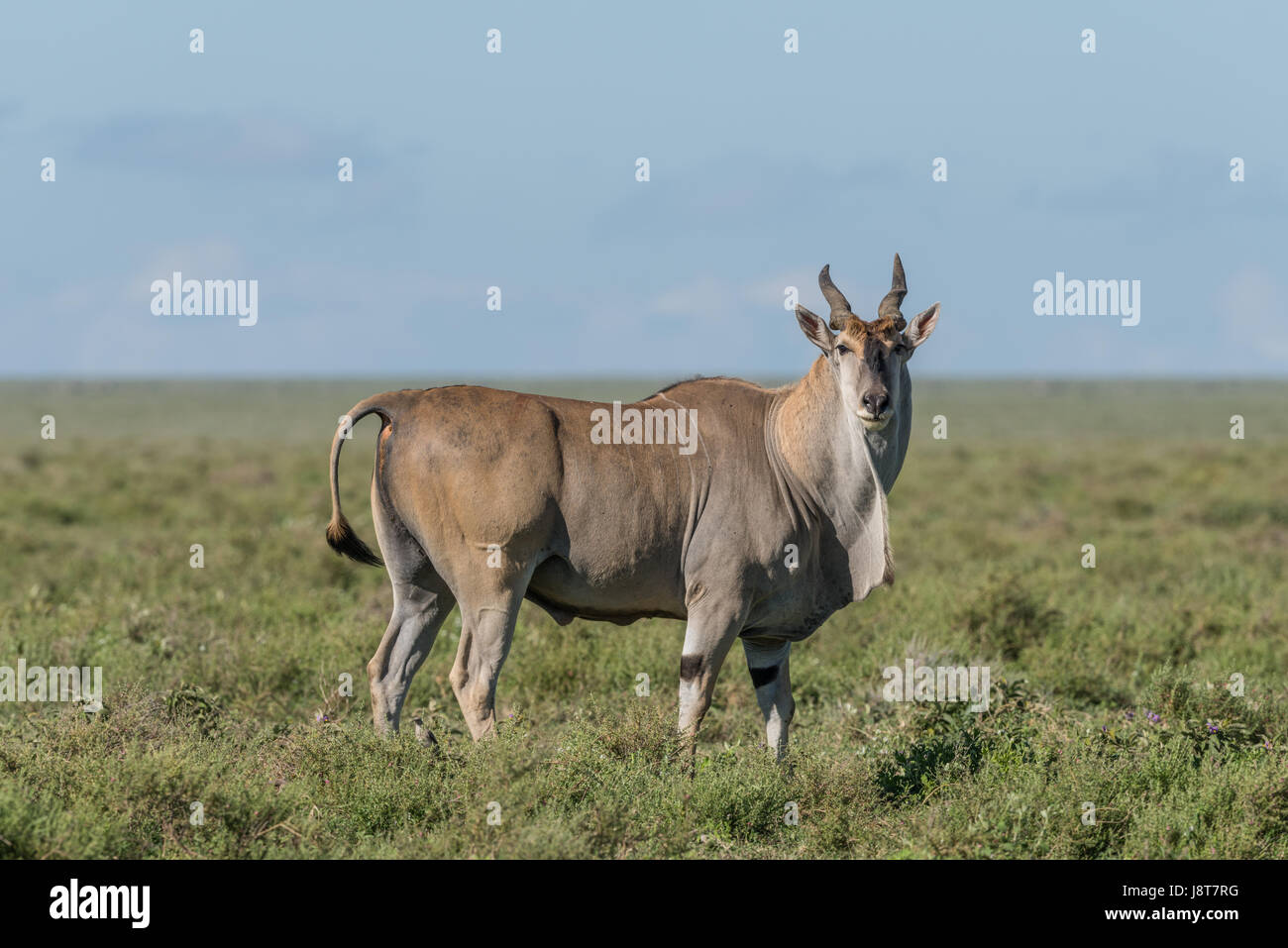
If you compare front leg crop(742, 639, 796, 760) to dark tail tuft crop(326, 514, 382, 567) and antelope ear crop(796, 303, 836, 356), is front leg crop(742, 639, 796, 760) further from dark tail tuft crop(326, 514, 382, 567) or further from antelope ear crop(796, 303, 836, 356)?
dark tail tuft crop(326, 514, 382, 567)

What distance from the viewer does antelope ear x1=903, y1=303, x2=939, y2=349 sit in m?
7.80

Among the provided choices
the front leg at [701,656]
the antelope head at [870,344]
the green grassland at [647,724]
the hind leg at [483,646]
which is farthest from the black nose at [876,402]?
the hind leg at [483,646]

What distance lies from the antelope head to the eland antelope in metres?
0.01

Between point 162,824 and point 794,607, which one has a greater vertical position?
point 794,607

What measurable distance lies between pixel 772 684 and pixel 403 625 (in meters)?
2.22

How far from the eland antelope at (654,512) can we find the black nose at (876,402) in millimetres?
14

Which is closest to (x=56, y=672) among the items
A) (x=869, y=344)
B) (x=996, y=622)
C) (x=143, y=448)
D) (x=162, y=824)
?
(x=162, y=824)

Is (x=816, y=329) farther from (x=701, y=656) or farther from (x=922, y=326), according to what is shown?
(x=701, y=656)

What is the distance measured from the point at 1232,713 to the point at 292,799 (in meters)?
5.99

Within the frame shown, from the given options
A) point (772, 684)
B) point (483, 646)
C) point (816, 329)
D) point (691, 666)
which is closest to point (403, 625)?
point (483, 646)

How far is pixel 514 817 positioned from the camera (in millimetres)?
6535

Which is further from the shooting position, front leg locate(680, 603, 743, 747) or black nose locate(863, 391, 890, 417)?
front leg locate(680, 603, 743, 747)

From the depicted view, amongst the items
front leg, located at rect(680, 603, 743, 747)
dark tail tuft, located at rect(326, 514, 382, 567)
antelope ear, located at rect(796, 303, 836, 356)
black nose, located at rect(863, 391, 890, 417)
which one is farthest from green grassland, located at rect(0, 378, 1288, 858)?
antelope ear, located at rect(796, 303, 836, 356)
